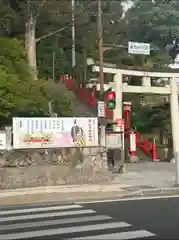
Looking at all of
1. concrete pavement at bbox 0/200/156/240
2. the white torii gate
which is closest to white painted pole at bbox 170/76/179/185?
the white torii gate

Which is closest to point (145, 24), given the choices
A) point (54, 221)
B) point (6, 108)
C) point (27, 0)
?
point (27, 0)

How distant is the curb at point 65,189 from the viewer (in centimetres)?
1252

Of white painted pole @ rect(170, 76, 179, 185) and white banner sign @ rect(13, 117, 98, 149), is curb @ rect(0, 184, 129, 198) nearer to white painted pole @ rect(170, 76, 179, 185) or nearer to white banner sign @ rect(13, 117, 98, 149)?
white banner sign @ rect(13, 117, 98, 149)

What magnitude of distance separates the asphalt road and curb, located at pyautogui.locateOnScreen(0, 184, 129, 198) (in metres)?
1.87

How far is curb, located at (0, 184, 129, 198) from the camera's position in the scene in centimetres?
1252

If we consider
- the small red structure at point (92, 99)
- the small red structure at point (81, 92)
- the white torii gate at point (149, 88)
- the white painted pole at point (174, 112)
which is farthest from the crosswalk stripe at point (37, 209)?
→ the small red structure at point (81, 92)

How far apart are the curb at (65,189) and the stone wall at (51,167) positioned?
19.1 inches

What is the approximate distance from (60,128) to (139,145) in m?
14.3

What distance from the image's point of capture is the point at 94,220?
8469 millimetres

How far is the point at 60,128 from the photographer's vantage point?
14.6 meters

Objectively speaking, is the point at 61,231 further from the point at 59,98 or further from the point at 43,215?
the point at 59,98

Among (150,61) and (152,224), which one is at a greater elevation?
(150,61)

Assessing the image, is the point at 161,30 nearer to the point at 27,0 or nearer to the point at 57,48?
the point at 57,48

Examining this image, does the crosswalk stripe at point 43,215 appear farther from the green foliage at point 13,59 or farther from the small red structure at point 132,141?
the small red structure at point 132,141
